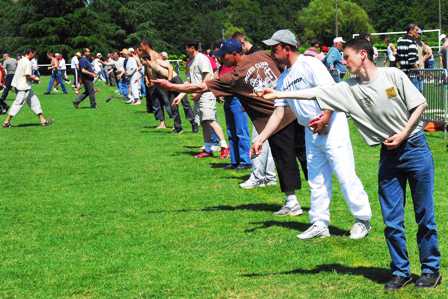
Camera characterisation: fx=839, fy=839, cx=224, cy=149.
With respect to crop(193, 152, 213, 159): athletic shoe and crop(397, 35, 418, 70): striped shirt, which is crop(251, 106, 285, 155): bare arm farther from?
crop(397, 35, 418, 70): striped shirt

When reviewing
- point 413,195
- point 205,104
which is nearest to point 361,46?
point 413,195

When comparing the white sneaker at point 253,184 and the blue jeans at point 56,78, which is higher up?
the blue jeans at point 56,78

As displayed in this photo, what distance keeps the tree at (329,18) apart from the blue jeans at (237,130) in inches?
4721

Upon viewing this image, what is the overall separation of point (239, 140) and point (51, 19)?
74.2m

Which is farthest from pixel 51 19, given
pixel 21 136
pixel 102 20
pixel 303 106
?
pixel 303 106

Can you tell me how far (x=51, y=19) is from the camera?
8456cm

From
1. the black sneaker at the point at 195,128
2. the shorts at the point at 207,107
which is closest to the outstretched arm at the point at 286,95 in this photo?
the shorts at the point at 207,107

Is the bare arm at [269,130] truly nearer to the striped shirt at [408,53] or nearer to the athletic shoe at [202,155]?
the athletic shoe at [202,155]

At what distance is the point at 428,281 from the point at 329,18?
461ft

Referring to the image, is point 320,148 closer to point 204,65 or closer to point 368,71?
point 368,71

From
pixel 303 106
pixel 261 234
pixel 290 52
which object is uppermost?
pixel 290 52

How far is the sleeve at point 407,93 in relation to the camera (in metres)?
6.19

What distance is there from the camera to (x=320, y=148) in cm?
834

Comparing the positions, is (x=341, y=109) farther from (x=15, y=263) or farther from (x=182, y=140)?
(x=182, y=140)
